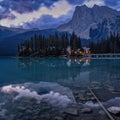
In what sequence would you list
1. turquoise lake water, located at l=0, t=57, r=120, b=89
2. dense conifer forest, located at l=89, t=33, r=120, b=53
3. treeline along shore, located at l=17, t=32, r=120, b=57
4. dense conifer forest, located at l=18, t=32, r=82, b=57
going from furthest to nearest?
dense conifer forest, located at l=18, t=32, r=82, b=57 < treeline along shore, located at l=17, t=32, r=120, b=57 < dense conifer forest, located at l=89, t=33, r=120, b=53 < turquoise lake water, located at l=0, t=57, r=120, b=89

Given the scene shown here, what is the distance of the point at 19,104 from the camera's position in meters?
16.3

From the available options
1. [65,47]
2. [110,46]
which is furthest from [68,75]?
[65,47]

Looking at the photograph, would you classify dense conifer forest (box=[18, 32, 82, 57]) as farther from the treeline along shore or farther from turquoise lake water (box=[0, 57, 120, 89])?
turquoise lake water (box=[0, 57, 120, 89])

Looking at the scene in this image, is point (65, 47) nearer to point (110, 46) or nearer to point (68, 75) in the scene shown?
point (110, 46)

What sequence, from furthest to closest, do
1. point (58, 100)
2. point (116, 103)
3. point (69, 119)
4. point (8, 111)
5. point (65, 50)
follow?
point (65, 50) < point (58, 100) < point (116, 103) < point (8, 111) < point (69, 119)

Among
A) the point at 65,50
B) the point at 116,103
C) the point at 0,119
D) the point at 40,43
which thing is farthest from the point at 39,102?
the point at 40,43

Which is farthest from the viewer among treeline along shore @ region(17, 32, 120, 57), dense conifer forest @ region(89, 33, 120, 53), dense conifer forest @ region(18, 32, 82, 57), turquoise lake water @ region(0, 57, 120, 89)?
dense conifer forest @ region(18, 32, 82, 57)

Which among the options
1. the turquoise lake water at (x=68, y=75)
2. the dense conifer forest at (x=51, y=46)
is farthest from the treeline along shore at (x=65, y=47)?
the turquoise lake water at (x=68, y=75)

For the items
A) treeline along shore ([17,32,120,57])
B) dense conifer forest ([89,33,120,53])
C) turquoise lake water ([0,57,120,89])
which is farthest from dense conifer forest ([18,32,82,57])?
turquoise lake water ([0,57,120,89])

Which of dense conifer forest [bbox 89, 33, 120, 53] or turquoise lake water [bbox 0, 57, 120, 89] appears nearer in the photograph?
turquoise lake water [bbox 0, 57, 120, 89]

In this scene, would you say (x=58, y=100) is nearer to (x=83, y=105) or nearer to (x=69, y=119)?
(x=83, y=105)

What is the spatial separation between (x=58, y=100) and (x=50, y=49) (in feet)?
443

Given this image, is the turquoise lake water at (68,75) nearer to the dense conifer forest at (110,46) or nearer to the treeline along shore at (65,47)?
the dense conifer forest at (110,46)

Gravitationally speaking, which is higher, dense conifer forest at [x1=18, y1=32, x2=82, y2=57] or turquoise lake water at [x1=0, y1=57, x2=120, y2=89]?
dense conifer forest at [x1=18, y1=32, x2=82, y2=57]
